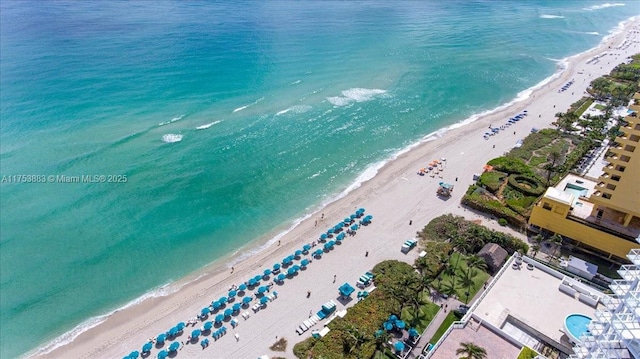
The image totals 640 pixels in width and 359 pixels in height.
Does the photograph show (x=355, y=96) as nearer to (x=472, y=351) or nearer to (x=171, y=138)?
(x=171, y=138)

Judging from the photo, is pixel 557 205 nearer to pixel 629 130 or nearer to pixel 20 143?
pixel 629 130

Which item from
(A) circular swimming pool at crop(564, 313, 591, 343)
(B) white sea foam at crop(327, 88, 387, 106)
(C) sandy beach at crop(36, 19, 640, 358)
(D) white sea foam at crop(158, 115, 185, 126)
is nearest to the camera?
(A) circular swimming pool at crop(564, 313, 591, 343)

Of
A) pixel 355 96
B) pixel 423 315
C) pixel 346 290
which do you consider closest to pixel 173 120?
pixel 355 96

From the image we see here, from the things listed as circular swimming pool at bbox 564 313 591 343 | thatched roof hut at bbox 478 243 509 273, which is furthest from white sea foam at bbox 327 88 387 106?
circular swimming pool at bbox 564 313 591 343

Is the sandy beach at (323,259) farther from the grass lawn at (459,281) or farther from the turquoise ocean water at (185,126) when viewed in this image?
the grass lawn at (459,281)

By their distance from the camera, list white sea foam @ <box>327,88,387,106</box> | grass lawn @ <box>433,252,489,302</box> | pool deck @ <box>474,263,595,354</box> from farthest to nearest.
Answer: white sea foam @ <box>327,88,387,106</box> < grass lawn @ <box>433,252,489,302</box> < pool deck @ <box>474,263,595,354</box>

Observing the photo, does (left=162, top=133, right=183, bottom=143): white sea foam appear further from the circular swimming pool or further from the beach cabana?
the circular swimming pool

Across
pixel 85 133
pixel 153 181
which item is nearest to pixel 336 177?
pixel 153 181
